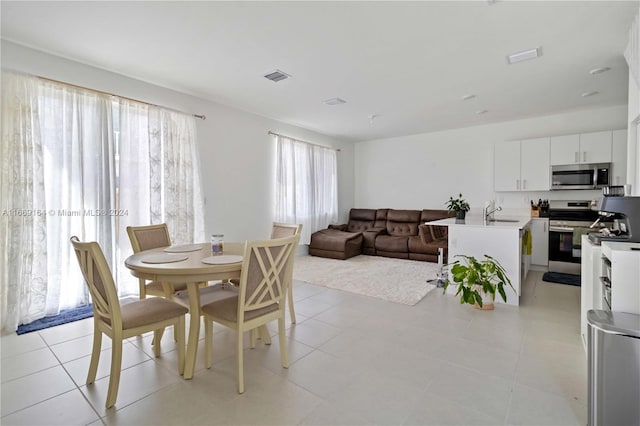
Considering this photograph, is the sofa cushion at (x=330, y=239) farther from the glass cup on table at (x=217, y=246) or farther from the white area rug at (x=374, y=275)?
the glass cup on table at (x=217, y=246)

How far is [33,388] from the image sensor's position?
1885 mm

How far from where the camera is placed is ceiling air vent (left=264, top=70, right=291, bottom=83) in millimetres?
3421

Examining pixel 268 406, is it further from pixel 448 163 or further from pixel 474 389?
pixel 448 163

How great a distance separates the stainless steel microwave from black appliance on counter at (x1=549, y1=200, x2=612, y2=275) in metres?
0.38

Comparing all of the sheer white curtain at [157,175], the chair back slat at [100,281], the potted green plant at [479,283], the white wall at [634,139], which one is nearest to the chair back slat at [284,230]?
the sheer white curtain at [157,175]

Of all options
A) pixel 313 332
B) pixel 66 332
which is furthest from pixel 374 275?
pixel 66 332

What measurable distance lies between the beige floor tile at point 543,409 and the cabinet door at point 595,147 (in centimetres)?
446

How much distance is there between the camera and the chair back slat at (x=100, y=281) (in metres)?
1.71

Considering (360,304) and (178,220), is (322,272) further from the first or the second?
(178,220)

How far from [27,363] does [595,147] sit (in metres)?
7.10

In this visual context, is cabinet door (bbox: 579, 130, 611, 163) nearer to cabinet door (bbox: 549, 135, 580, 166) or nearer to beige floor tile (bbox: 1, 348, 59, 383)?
cabinet door (bbox: 549, 135, 580, 166)

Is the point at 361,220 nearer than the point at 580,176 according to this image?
No

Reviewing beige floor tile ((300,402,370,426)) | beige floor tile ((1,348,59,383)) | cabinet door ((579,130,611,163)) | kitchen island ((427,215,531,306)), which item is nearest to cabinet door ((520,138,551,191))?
cabinet door ((579,130,611,163))

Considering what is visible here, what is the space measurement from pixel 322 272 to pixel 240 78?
2960 mm
